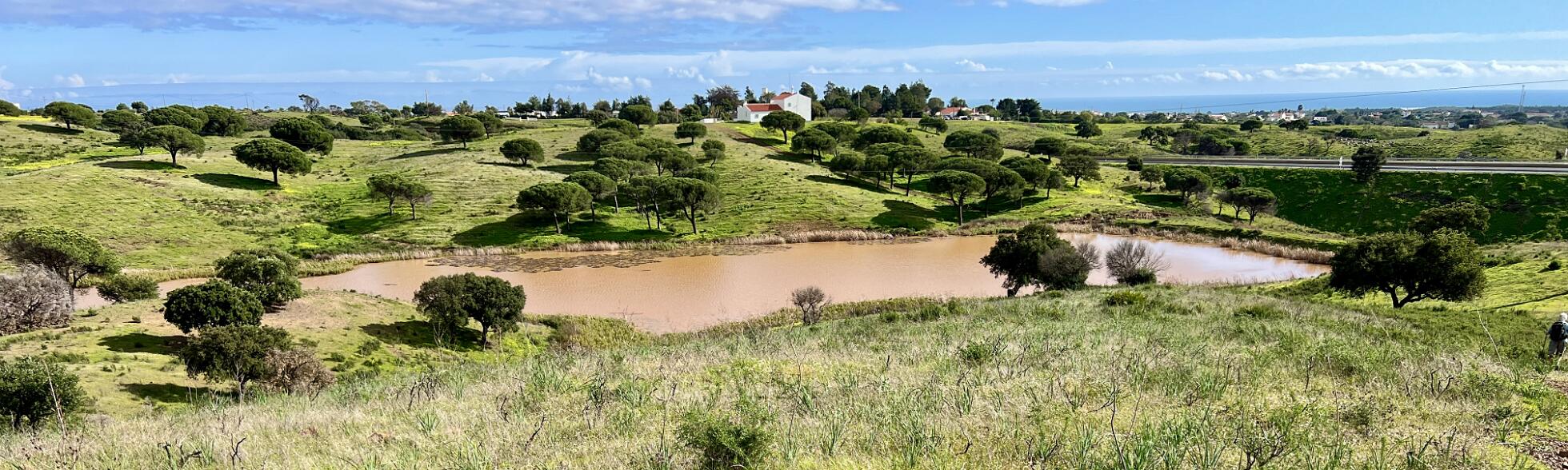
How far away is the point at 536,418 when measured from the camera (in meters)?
7.47

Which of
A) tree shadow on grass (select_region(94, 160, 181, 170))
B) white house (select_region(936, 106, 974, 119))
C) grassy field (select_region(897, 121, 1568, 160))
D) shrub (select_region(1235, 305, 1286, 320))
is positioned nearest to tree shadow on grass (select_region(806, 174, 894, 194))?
grassy field (select_region(897, 121, 1568, 160))

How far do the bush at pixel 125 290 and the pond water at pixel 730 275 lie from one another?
3230 mm

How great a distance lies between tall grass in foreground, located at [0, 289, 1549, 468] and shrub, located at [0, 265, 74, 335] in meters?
13.0

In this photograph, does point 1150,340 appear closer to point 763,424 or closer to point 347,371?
point 763,424

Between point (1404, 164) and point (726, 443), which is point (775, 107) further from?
point (726, 443)

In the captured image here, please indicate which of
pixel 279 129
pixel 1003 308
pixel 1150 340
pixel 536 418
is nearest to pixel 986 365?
pixel 1150 340

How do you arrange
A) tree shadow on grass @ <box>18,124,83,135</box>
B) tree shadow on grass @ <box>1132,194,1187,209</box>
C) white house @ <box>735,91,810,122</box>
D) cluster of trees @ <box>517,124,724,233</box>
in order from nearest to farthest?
cluster of trees @ <box>517,124,724,233</box> < tree shadow on grass @ <box>1132,194,1187,209</box> < tree shadow on grass @ <box>18,124,83,135</box> < white house @ <box>735,91,810,122</box>

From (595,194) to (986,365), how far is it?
1672 inches

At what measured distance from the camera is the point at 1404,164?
5769 centimetres

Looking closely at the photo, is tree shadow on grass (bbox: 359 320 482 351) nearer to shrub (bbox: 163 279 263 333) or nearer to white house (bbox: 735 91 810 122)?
shrub (bbox: 163 279 263 333)

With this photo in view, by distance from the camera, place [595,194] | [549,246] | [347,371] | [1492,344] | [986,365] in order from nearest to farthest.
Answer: [986,365]
[1492,344]
[347,371]
[549,246]
[595,194]

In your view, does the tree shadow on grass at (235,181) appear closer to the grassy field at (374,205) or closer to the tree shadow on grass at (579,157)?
the grassy field at (374,205)

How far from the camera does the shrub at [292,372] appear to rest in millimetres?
15375

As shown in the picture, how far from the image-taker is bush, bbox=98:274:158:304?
23.3m
